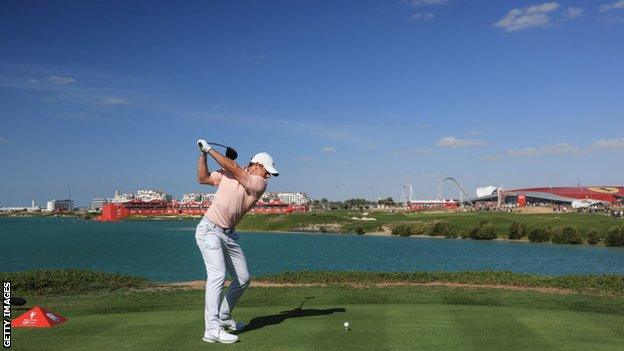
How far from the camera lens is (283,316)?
455 inches

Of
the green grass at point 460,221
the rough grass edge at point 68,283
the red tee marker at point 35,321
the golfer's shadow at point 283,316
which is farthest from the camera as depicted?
the green grass at point 460,221

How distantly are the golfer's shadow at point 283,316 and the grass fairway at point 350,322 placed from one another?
20 mm

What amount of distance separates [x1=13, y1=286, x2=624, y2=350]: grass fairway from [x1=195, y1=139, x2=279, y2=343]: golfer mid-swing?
0.49m

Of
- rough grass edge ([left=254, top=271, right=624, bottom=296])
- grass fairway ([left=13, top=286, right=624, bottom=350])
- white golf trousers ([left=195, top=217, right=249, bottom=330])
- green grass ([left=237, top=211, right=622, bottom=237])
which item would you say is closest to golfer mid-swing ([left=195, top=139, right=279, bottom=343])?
white golf trousers ([left=195, top=217, right=249, bottom=330])

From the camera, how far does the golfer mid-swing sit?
9273mm

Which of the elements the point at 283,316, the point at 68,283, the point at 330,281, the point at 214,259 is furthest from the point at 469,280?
the point at 68,283

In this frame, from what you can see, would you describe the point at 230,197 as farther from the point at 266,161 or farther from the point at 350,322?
the point at 350,322

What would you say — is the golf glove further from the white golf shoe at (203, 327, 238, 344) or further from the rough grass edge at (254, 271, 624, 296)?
the rough grass edge at (254, 271, 624, 296)

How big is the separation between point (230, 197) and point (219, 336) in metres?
2.17

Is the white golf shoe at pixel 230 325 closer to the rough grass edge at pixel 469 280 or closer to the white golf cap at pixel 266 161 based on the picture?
the white golf cap at pixel 266 161

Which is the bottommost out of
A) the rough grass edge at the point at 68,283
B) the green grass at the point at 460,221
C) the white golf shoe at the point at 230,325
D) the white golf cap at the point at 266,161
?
the green grass at the point at 460,221

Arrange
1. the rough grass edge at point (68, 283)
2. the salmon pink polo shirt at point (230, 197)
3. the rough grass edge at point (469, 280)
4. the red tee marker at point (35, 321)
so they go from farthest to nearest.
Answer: the rough grass edge at point (469, 280)
the rough grass edge at point (68, 283)
the red tee marker at point (35, 321)
the salmon pink polo shirt at point (230, 197)

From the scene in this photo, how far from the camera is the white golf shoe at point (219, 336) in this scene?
892 cm

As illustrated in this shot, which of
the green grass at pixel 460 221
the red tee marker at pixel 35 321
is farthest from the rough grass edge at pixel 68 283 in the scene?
the green grass at pixel 460 221
